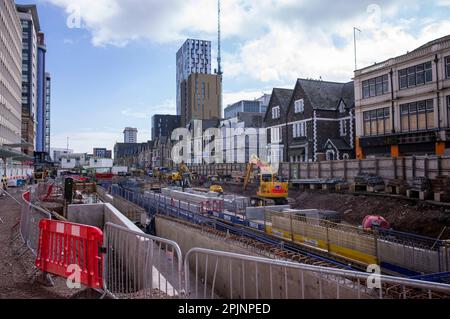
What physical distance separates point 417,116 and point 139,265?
30.7 metres

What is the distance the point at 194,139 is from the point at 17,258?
8135 centimetres

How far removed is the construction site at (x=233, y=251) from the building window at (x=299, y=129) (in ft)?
58.4

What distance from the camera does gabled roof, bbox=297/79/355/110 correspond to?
4478cm

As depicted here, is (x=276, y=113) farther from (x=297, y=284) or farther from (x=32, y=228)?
(x=32, y=228)

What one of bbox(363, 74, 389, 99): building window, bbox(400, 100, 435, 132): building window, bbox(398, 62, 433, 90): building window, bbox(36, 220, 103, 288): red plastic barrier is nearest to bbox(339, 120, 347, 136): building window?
bbox(363, 74, 389, 99): building window

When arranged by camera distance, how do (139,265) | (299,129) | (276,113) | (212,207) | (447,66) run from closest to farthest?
(139,265), (212,207), (447,66), (299,129), (276,113)

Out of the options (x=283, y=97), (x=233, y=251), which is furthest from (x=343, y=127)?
(x=233, y=251)

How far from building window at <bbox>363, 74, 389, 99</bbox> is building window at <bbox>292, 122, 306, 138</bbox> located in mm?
10470

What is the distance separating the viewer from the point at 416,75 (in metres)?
31.0

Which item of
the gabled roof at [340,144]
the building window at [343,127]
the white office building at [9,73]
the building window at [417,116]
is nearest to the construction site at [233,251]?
→ the building window at [417,116]

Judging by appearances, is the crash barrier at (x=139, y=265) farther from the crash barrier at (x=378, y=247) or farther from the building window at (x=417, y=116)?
the building window at (x=417, y=116)

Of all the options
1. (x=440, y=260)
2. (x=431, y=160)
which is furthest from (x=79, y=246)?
(x=431, y=160)

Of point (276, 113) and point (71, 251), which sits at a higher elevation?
point (276, 113)

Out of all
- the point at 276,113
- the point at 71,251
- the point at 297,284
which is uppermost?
the point at 276,113
